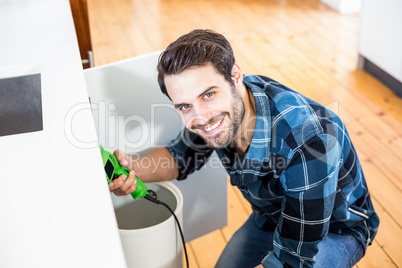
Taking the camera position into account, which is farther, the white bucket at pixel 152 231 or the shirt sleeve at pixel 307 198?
the white bucket at pixel 152 231

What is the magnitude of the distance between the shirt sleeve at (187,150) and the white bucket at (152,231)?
7 centimetres

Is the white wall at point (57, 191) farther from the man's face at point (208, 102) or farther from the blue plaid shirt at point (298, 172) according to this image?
the blue plaid shirt at point (298, 172)

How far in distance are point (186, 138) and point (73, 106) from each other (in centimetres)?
47

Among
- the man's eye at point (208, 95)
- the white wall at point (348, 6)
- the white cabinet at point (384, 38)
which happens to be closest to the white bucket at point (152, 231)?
the man's eye at point (208, 95)

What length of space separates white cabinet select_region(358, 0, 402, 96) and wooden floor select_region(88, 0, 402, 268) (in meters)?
0.13

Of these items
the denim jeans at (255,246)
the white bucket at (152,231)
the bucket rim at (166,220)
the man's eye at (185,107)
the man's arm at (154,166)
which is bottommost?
the denim jeans at (255,246)

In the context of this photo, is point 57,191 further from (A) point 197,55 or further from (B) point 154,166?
(B) point 154,166

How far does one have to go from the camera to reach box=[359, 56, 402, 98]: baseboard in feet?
9.01

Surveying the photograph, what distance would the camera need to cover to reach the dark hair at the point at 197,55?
1142 millimetres

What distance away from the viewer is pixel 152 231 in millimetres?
1293

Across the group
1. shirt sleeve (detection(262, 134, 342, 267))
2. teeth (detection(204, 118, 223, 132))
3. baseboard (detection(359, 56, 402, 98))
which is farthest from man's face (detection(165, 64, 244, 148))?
baseboard (detection(359, 56, 402, 98))

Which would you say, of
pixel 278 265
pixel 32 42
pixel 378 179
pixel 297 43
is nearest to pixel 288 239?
pixel 278 265

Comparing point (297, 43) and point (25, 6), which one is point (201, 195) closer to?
point (25, 6)

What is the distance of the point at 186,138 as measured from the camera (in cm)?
143
